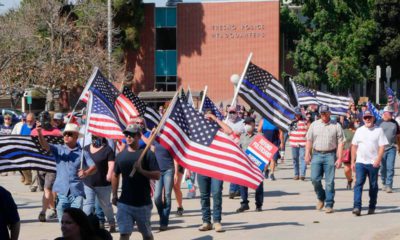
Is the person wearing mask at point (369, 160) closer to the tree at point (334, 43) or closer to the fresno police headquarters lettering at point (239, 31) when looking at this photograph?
the fresno police headquarters lettering at point (239, 31)

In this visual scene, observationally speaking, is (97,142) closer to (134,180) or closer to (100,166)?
(100,166)

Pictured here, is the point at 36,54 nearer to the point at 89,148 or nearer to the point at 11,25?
the point at 11,25

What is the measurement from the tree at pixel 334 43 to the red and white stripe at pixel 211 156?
5102 cm

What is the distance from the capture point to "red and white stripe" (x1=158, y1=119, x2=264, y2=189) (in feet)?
37.6

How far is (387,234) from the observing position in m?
13.0

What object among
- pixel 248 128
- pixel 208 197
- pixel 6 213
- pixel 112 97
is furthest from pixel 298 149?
pixel 6 213

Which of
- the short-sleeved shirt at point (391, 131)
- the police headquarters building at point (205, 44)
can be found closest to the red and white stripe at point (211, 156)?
the short-sleeved shirt at point (391, 131)

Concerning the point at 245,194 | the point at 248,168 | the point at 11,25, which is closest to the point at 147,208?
the point at 248,168

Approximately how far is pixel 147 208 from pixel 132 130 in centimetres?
91

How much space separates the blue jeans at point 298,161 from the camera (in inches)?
870

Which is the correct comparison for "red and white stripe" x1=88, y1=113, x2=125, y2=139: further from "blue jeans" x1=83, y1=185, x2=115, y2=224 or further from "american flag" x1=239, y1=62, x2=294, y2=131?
"american flag" x1=239, y1=62, x2=294, y2=131

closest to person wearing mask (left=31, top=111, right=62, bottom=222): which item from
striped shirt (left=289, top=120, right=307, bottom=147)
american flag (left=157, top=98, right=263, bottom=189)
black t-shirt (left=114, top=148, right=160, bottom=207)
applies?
american flag (left=157, top=98, right=263, bottom=189)

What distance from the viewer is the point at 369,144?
50.1ft

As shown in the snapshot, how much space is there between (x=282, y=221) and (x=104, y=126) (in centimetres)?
331
